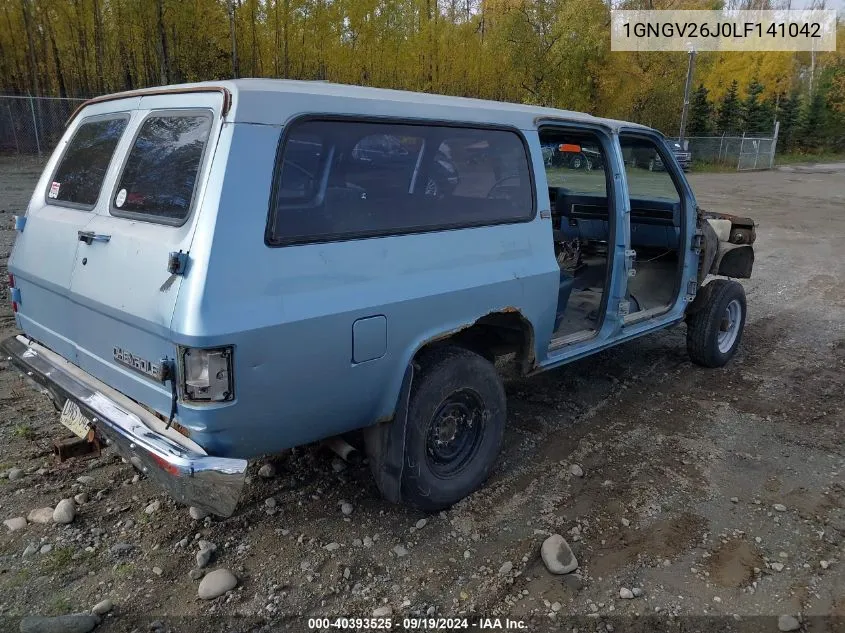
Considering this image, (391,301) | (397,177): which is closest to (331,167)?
(397,177)

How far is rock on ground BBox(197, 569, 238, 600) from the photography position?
106 inches

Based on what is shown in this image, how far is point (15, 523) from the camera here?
10.1 ft

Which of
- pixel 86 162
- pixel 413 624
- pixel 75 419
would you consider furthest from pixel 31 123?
pixel 413 624

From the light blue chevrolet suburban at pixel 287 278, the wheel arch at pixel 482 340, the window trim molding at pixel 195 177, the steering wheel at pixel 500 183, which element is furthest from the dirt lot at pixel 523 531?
the steering wheel at pixel 500 183

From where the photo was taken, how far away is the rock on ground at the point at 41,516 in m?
3.09

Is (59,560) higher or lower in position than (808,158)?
lower

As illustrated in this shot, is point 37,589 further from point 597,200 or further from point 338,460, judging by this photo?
point 597,200

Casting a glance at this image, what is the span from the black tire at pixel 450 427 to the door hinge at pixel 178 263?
3.95 ft

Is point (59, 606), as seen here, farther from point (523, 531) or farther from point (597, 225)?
point (597, 225)

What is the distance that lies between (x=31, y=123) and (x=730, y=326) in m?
18.3

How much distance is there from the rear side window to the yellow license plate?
4.20 ft

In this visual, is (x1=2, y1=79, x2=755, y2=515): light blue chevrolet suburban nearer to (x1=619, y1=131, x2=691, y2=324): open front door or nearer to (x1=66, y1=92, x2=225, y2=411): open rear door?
(x1=66, y1=92, x2=225, y2=411): open rear door

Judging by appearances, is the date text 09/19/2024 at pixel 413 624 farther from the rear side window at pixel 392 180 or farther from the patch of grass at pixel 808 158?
the patch of grass at pixel 808 158

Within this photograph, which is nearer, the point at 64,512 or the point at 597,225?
the point at 64,512
